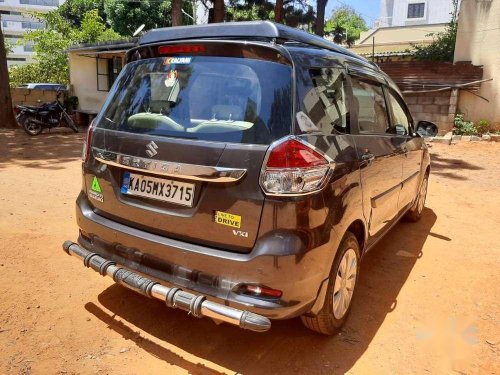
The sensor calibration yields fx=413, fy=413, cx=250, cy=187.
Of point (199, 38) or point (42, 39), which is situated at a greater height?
point (42, 39)

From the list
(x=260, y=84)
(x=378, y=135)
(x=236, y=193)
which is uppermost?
(x=260, y=84)

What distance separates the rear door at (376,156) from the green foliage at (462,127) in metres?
9.33

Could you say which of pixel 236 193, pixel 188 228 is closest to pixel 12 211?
pixel 188 228

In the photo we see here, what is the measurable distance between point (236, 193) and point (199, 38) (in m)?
1.02

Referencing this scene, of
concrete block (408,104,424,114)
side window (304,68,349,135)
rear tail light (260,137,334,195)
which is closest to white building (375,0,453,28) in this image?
concrete block (408,104,424,114)

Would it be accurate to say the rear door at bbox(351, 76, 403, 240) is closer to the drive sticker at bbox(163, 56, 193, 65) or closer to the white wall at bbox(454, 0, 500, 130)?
the drive sticker at bbox(163, 56, 193, 65)

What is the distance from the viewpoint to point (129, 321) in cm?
285

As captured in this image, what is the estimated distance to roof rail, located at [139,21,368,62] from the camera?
7.62ft

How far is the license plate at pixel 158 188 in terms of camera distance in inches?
90.3

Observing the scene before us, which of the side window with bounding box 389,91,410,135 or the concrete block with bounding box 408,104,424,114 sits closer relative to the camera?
the side window with bounding box 389,91,410,135

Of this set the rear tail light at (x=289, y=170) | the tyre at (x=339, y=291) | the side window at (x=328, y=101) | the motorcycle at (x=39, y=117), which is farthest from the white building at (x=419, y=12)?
the rear tail light at (x=289, y=170)

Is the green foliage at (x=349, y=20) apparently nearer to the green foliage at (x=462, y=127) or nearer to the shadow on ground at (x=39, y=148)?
the green foliage at (x=462, y=127)

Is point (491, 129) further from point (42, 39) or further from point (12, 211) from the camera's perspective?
point (42, 39)

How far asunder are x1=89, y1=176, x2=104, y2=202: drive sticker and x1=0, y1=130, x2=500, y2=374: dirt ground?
84 cm
